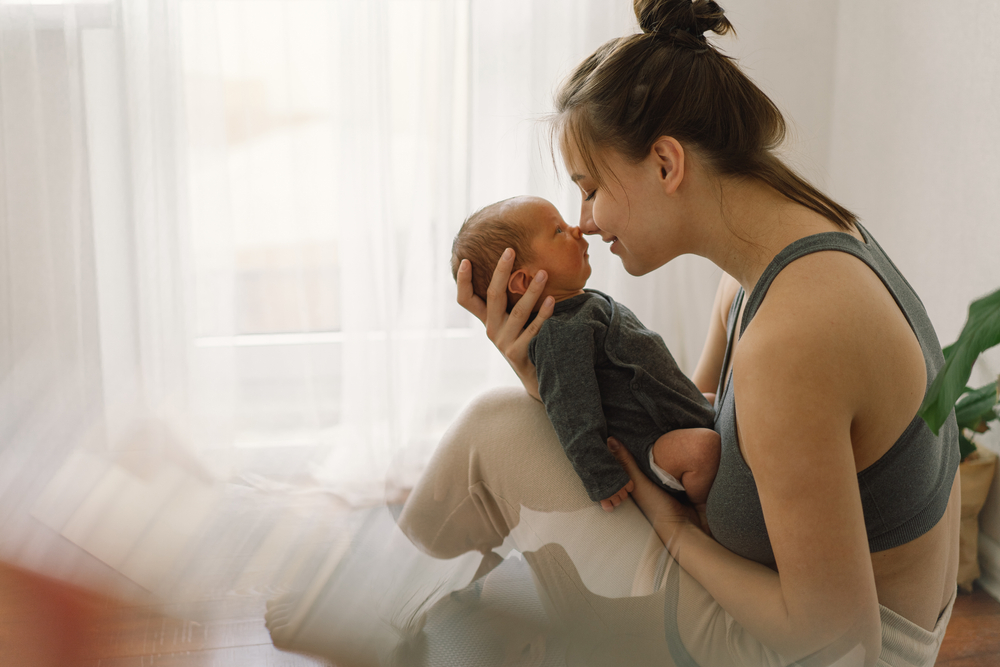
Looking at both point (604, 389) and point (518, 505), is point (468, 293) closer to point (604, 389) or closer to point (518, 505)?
point (604, 389)

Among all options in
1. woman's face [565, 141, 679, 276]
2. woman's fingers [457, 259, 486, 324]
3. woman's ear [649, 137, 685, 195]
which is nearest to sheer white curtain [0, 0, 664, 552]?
woman's fingers [457, 259, 486, 324]

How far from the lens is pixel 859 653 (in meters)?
0.71

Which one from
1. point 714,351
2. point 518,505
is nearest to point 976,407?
point 714,351

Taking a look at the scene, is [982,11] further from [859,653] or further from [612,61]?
[859,653]

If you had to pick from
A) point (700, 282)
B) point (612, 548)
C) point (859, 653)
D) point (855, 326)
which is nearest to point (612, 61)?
point (855, 326)

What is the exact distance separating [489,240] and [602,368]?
0.80 ft

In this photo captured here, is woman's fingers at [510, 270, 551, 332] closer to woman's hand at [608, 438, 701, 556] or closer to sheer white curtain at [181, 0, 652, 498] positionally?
woman's hand at [608, 438, 701, 556]

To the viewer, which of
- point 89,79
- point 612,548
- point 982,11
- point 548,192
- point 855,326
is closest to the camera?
point 855,326

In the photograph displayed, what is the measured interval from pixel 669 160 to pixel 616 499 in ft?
→ 1.32

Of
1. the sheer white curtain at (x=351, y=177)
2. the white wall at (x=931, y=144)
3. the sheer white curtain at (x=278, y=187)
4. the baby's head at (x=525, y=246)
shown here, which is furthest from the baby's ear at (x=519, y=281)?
the white wall at (x=931, y=144)

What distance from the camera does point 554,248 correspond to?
41.1 inches

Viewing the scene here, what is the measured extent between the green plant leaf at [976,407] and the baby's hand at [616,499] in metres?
0.75

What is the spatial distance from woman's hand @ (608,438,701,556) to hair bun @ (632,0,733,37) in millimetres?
523

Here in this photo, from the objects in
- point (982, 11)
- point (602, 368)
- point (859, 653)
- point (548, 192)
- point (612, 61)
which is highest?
point (982, 11)
